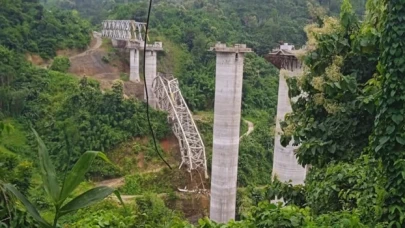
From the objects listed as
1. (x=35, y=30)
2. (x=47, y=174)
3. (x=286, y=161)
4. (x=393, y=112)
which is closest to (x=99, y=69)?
(x=35, y=30)

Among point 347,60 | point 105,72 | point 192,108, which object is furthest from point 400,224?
point 105,72

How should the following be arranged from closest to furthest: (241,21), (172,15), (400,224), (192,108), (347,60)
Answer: (400,224) → (347,60) → (192,108) → (172,15) → (241,21)

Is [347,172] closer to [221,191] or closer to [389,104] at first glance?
[389,104]

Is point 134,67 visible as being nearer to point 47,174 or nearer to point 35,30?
point 35,30

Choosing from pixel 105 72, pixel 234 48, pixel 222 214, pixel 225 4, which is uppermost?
pixel 225 4

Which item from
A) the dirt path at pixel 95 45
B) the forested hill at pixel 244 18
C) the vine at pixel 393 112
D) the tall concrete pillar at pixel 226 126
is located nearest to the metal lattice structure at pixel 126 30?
the dirt path at pixel 95 45

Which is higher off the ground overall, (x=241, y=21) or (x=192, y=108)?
(x=241, y=21)

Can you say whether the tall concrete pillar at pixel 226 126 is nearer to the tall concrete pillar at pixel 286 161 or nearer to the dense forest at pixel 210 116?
the dense forest at pixel 210 116
